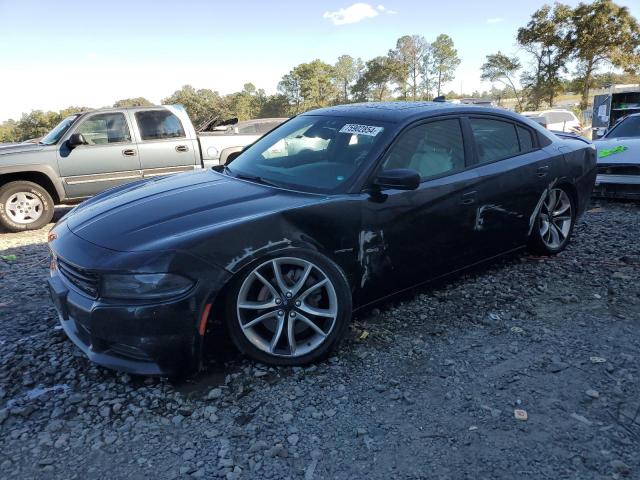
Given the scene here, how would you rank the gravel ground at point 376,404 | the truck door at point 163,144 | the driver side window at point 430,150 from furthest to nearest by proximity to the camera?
the truck door at point 163,144
the driver side window at point 430,150
the gravel ground at point 376,404

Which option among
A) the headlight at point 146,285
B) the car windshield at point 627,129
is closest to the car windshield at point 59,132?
the headlight at point 146,285

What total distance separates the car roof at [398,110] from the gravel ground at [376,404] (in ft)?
4.68

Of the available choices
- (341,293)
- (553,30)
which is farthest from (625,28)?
(341,293)

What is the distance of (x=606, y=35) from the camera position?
111 feet

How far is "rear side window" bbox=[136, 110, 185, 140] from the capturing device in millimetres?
7871

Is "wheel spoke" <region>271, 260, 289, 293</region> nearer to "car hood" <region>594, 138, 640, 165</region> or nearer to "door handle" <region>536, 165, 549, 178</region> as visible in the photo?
"door handle" <region>536, 165, 549, 178</region>

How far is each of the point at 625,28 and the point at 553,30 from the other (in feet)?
14.7

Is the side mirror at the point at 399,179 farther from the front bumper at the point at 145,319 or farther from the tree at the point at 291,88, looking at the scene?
the tree at the point at 291,88

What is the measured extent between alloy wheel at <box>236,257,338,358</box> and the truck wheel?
577cm

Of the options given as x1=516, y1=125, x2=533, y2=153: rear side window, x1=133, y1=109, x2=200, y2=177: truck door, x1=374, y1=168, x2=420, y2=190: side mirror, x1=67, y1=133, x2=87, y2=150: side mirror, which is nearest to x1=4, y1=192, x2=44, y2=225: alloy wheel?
x1=67, y1=133, x2=87, y2=150: side mirror

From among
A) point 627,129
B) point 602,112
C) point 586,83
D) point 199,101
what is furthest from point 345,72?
point 627,129

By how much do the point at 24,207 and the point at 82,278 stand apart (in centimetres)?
544

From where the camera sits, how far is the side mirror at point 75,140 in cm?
725

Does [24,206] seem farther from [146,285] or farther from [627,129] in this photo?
[627,129]
